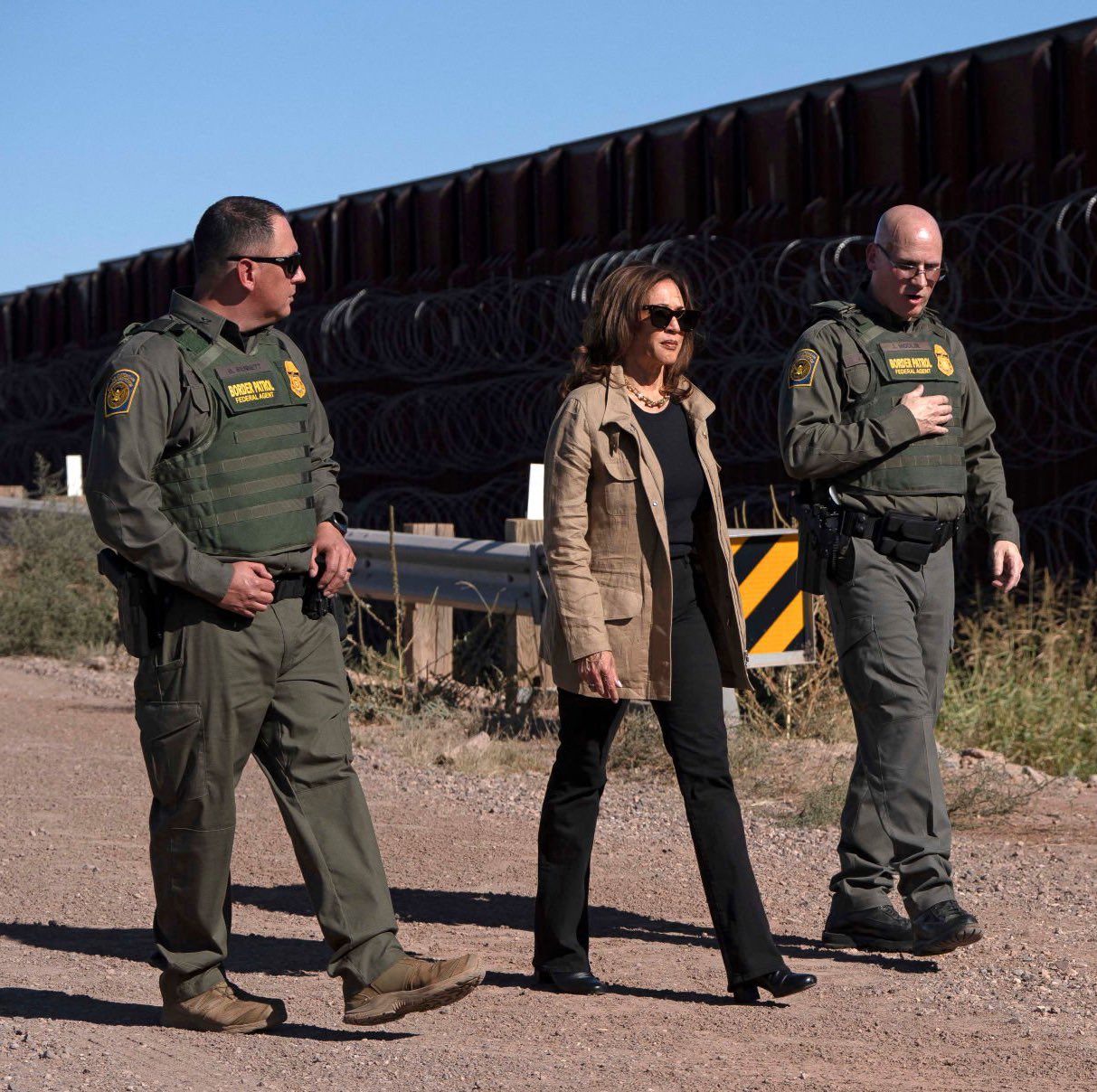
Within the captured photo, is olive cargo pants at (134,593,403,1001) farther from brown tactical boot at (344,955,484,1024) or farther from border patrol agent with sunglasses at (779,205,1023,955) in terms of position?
border patrol agent with sunglasses at (779,205,1023,955)

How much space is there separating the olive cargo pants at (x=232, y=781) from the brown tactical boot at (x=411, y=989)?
0.04 metres

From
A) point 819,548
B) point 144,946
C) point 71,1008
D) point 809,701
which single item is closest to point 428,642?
point 809,701

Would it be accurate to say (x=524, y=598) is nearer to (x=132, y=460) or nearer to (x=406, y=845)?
(x=406, y=845)

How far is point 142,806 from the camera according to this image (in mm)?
7480

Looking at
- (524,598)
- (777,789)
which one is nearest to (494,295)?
(524,598)

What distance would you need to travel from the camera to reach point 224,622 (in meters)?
4.23

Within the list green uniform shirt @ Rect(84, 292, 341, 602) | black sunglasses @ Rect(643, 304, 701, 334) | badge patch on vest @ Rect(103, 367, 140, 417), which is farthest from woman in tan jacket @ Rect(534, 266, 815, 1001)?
badge patch on vest @ Rect(103, 367, 140, 417)

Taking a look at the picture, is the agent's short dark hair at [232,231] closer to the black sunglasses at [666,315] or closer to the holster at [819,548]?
the black sunglasses at [666,315]

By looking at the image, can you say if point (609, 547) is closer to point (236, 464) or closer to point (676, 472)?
point (676, 472)

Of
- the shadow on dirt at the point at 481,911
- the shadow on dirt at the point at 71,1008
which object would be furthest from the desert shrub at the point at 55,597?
the shadow on dirt at the point at 71,1008

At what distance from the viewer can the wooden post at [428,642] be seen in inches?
391

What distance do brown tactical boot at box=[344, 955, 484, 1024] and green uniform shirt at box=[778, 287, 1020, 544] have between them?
6.34ft

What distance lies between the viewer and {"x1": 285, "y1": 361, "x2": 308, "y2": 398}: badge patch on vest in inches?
175

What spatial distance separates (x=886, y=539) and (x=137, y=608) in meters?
2.30
